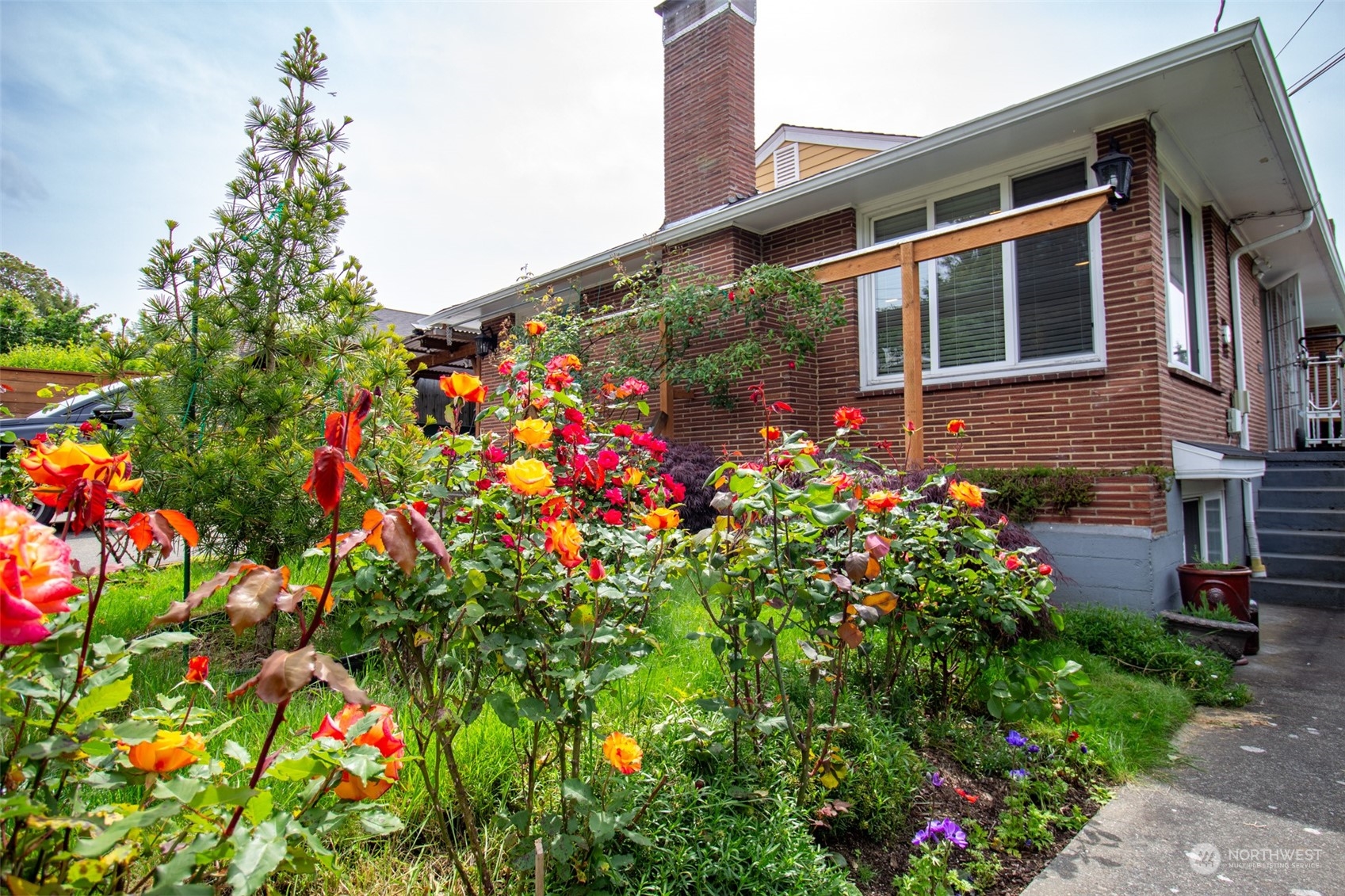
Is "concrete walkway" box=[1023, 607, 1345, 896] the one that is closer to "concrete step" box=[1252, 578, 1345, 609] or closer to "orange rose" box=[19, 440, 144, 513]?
"orange rose" box=[19, 440, 144, 513]

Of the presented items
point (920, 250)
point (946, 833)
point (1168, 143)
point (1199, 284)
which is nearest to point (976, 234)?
point (920, 250)

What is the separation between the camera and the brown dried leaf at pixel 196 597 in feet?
2.94

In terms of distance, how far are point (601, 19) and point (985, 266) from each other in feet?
12.2

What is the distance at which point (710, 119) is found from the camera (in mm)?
7969

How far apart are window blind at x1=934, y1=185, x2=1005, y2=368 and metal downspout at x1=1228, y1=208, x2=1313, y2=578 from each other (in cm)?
331

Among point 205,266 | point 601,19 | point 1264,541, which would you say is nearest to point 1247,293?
point 1264,541

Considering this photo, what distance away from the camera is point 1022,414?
18.0 ft

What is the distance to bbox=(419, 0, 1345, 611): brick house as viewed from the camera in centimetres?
490

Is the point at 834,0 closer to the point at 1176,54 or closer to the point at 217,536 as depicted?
the point at 1176,54

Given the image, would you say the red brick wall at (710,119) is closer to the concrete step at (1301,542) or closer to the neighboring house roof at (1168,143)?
the neighboring house roof at (1168,143)

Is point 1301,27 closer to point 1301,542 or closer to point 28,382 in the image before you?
point 1301,542

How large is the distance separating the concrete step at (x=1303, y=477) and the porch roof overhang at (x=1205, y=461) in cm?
296

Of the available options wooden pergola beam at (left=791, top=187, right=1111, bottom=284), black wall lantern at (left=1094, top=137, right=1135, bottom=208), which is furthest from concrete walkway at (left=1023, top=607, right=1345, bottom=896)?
black wall lantern at (left=1094, top=137, right=1135, bottom=208)

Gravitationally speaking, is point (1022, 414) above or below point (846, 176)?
below
